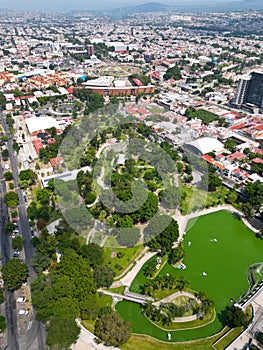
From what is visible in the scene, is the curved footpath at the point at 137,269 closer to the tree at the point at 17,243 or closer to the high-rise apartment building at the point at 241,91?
the tree at the point at 17,243

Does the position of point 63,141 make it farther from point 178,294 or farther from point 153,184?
point 178,294

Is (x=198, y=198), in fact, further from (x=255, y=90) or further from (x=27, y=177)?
(x=255, y=90)

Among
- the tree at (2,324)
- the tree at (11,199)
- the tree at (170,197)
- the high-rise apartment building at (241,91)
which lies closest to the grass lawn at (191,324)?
the tree at (2,324)

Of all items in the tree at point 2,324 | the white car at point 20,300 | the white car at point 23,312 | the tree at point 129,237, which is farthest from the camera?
the tree at point 129,237

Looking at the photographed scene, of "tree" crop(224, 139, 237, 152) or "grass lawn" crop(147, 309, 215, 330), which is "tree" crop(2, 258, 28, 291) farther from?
"tree" crop(224, 139, 237, 152)

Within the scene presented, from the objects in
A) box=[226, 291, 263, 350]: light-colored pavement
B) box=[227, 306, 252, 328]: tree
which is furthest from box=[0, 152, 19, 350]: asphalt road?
box=[227, 306, 252, 328]: tree

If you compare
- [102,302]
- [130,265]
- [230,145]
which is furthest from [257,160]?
[102,302]

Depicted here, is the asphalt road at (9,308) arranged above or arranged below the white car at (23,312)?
below
